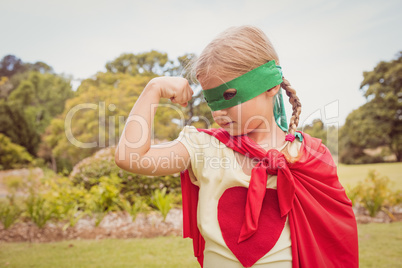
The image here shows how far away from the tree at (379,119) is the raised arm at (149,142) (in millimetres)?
9499

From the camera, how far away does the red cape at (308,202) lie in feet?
4.58

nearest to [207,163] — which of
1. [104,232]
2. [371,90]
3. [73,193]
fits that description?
[104,232]

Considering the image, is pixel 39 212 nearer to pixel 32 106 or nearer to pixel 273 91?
pixel 273 91

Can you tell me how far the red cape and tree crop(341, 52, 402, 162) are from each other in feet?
29.9

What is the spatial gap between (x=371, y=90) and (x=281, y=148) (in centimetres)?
989

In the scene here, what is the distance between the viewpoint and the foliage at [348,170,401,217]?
5.55 m

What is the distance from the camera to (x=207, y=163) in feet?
4.91

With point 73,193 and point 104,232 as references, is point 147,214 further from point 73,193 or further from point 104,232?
point 73,193

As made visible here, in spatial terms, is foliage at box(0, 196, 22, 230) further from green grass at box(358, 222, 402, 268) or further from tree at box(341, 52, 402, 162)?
tree at box(341, 52, 402, 162)

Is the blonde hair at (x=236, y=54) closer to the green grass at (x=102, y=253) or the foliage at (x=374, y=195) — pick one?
the green grass at (x=102, y=253)

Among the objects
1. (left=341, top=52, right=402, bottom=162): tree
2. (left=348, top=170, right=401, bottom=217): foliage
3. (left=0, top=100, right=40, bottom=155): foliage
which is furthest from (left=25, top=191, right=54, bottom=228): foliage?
(left=341, top=52, right=402, bottom=162): tree

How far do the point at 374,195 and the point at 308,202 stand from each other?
16.5ft

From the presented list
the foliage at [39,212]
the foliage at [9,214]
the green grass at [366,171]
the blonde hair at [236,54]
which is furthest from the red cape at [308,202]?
the green grass at [366,171]

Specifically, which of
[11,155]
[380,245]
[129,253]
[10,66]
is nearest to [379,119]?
[380,245]
